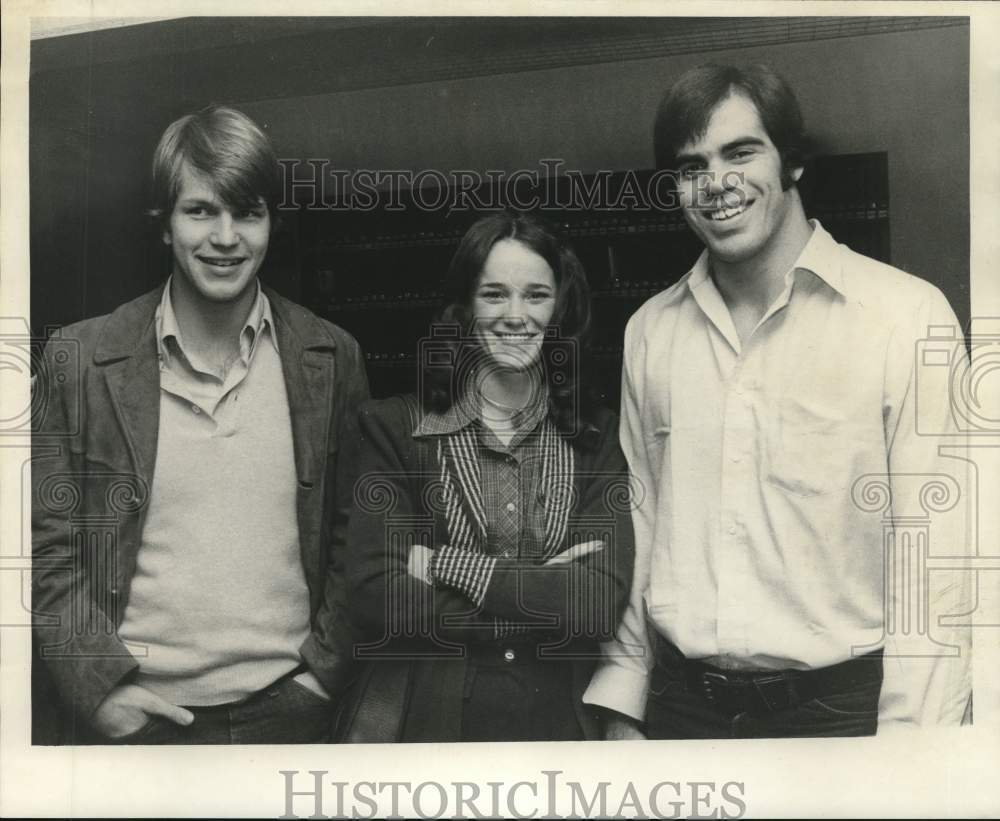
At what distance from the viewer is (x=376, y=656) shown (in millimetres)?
3307

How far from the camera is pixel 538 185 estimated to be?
3.34 metres

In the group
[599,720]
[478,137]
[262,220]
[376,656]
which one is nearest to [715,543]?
[599,720]

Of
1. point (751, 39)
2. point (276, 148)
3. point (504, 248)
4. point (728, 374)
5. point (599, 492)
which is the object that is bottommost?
point (599, 492)

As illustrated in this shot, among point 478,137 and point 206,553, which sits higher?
point 478,137

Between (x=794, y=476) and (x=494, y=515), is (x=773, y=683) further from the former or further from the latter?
(x=494, y=515)

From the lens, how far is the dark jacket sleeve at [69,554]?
3.30 meters

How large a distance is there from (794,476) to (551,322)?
800 mm

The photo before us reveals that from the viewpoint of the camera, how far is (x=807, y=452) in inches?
129

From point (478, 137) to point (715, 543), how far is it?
134 centimetres

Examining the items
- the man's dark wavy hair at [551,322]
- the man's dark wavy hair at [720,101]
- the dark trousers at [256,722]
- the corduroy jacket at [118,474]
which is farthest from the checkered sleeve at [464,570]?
the man's dark wavy hair at [720,101]

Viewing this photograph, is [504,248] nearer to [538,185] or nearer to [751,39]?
[538,185]

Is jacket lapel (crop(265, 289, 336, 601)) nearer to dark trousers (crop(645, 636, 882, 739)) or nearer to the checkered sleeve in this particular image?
the checkered sleeve

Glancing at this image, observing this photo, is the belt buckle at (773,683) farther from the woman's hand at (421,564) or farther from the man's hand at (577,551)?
the woman's hand at (421,564)

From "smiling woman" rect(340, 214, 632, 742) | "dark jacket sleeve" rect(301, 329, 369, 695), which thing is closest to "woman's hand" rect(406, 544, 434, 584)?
"smiling woman" rect(340, 214, 632, 742)
